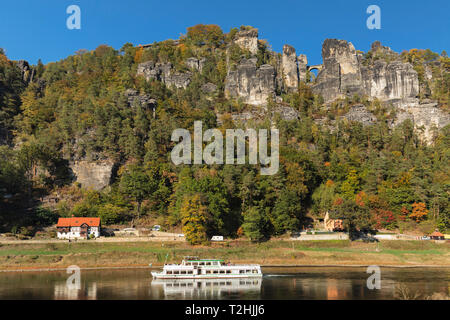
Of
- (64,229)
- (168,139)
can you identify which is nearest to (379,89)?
(168,139)

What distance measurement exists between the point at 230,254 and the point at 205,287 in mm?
18062

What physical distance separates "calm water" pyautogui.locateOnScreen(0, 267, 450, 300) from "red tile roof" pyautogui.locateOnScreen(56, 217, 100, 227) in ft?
50.9

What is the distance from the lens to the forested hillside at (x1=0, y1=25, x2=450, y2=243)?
77625 millimetres

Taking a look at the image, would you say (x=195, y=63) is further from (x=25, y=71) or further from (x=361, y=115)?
(x=361, y=115)

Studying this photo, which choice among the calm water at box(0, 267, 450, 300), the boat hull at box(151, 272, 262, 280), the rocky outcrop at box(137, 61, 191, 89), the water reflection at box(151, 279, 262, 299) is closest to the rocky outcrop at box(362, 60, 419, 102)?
the rocky outcrop at box(137, 61, 191, 89)

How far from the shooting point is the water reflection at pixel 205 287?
43.4 m

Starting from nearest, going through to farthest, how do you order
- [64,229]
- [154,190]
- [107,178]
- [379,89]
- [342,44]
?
[64,229], [154,190], [107,178], [379,89], [342,44]

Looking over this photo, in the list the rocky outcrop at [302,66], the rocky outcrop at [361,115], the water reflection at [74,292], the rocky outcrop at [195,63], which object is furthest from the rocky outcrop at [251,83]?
the water reflection at [74,292]

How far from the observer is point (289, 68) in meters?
137

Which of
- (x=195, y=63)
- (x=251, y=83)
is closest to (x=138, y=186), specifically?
(x=251, y=83)

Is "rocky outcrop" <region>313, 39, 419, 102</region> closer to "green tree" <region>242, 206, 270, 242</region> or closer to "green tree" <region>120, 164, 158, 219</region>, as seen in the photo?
"green tree" <region>242, 206, 270, 242</region>
